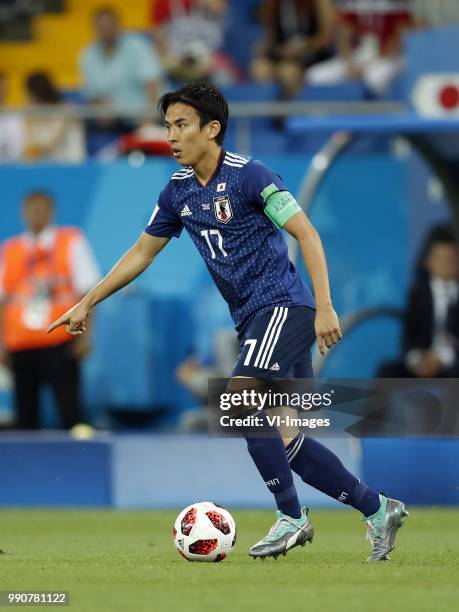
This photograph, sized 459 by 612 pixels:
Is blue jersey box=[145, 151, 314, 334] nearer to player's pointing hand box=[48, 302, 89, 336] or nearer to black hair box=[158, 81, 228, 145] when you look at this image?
black hair box=[158, 81, 228, 145]

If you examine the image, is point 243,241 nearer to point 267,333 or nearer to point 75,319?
point 267,333

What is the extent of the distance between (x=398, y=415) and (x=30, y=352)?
4.52 m

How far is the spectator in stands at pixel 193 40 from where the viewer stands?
1638 cm

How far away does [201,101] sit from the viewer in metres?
7.64

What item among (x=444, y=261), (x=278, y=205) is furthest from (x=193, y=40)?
(x=278, y=205)

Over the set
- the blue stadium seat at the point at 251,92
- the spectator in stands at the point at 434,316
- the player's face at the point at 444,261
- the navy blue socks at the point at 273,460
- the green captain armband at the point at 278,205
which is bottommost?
the spectator in stands at the point at 434,316

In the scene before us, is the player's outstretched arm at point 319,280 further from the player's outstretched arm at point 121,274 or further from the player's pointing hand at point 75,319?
the player's pointing hand at point 75,319

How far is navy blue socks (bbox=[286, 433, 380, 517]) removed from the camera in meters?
7.60

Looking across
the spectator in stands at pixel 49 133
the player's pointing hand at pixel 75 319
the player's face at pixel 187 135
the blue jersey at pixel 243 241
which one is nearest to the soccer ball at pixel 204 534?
the blue jersey at pixel 243 241

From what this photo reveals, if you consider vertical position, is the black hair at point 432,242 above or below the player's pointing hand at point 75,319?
below

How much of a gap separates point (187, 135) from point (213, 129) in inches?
5.7

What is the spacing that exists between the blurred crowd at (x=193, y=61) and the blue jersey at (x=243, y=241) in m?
7.24

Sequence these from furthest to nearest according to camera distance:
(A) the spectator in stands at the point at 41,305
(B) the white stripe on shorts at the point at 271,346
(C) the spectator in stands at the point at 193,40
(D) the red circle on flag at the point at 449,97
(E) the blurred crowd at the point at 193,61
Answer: (C) the spectator in stands at the point at 193,40
(E) the blurred crowd at the point at 193,61
(D) the red circle on flag at the point at 449,97
(A) the spectator in stands at the point at 41,305
(B) the white stripe on shorts at the point at 271,346

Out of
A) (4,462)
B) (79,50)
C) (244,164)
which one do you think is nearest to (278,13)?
(79,50)
